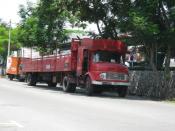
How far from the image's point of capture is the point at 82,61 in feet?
105

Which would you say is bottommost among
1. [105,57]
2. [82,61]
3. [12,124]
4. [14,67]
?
[12,124]

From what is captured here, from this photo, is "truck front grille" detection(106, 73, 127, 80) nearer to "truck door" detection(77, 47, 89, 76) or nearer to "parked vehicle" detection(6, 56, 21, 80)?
"truck door" detection(77, 47, 89, 76)

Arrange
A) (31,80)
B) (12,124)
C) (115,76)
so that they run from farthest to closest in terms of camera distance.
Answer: (31,80) → (115,76) → (12,124)

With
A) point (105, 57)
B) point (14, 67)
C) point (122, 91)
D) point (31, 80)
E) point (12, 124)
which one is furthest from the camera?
point (14, 67)

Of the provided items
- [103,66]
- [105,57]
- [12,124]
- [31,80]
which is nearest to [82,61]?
[105,57]

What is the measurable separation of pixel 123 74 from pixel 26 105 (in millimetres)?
11147

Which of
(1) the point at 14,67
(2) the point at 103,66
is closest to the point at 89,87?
(2) the point at 103,66

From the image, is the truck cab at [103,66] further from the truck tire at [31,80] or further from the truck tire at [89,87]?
the truck tire at [31,80]

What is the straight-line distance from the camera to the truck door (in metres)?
31.9

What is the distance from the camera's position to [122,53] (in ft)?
104

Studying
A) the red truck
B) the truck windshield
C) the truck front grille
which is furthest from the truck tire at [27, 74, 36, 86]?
the truck front grille

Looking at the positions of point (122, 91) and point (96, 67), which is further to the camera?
point (122, 91)

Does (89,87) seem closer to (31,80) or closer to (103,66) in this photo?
(103,66)

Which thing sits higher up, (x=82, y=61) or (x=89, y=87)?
(x=82, y=61)
